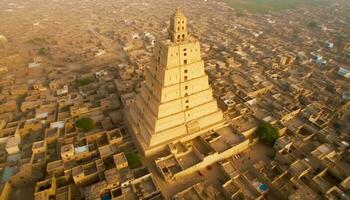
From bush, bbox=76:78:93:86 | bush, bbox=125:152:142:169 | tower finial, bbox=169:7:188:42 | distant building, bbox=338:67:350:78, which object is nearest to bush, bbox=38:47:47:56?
bush, bbox=76:78:93:86

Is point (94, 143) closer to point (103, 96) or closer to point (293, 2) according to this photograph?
point (103, 96)

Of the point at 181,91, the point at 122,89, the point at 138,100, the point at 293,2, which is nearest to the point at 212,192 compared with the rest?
the point at 181,91

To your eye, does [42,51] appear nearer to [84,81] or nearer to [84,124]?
[84,81]

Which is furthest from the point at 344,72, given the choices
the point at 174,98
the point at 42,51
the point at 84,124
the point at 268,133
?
the point at 42,51

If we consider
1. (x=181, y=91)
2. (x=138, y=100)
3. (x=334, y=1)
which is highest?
(x=181, y=91)

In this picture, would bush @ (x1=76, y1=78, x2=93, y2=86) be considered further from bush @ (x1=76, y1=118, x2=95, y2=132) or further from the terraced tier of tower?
the terraced tier of tower

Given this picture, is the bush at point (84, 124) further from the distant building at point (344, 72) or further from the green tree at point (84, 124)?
the distant building at point (344, 72)

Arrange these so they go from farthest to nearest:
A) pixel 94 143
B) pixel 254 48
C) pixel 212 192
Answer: pixel 254 48 → pixel 94 143 → pixel 212 192
